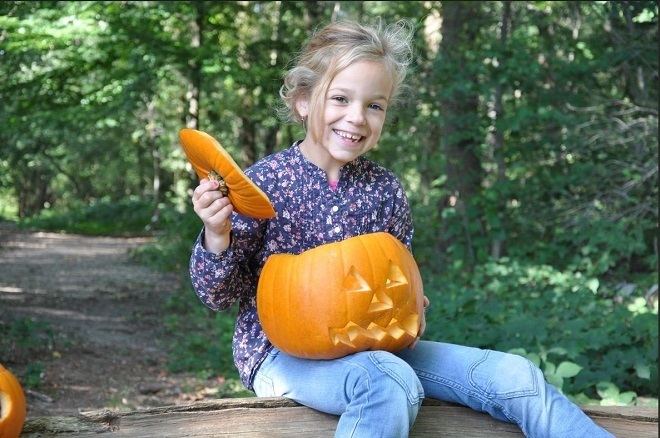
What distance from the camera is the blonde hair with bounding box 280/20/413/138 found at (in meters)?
2.54

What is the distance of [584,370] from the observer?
423 cm

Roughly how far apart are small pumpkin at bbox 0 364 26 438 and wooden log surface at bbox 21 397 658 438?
14cm

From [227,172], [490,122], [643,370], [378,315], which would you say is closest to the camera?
[227,172]

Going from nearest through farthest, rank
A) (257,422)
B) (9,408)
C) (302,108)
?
(9,408), (257,422), (302,108)

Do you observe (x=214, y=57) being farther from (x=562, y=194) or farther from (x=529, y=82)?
(x=562, y=194)

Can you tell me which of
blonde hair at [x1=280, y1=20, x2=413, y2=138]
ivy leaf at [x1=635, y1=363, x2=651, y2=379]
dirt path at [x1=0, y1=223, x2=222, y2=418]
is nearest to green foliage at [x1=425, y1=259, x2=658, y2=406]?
ivy leaf at [x1=635, y1=363, x2=651, y2=379]

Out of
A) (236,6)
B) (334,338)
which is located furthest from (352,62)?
(236,6)

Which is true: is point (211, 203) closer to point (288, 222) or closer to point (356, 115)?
point (288, 222)

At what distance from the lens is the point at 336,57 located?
2.53 metres

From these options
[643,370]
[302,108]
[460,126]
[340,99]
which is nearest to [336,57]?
[340,99]

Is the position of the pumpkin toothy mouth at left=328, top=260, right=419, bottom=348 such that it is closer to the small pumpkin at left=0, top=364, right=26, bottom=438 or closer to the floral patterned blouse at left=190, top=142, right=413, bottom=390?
the floral patterned blouse at left=190, top=142, right=413, bottom=390

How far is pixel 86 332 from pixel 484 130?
468 cm

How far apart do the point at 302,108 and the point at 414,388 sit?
1.09m

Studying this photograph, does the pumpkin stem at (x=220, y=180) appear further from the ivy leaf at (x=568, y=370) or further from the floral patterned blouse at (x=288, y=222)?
the ivy leaf at (x=568, y=370)
